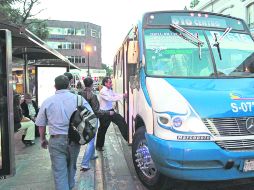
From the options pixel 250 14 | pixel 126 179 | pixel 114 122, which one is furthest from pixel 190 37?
pixel 250 14

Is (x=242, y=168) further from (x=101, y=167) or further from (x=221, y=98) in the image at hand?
(x=101, y=167)

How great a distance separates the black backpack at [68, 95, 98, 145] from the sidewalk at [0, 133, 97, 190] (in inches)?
54.2

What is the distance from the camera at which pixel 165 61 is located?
5793mm

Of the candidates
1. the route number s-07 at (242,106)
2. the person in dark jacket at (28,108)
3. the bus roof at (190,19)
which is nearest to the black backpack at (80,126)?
the route number s-07 at (242,106)

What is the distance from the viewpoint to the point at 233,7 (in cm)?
2922

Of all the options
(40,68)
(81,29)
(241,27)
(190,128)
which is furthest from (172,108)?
(81,29)

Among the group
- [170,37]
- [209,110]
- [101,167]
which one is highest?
[170,37]

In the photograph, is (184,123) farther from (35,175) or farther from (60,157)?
(35,175)

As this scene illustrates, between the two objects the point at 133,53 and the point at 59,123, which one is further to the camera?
the point at 133,53

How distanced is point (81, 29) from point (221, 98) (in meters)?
85.9

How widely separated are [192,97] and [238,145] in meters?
0.82

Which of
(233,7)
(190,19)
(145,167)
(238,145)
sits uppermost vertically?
(233,7)

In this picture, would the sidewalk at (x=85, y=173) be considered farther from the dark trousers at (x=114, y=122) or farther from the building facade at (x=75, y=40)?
the building facade at (x=75, y=40)

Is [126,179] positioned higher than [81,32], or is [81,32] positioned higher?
[81,32]
